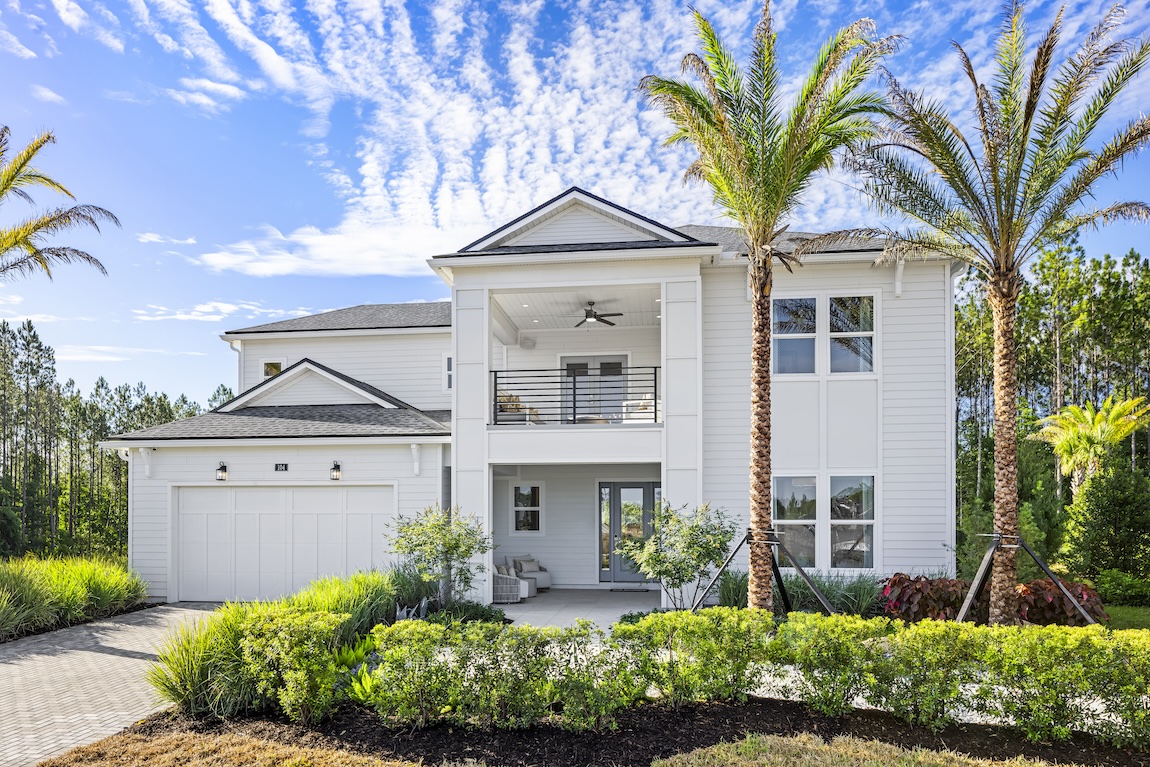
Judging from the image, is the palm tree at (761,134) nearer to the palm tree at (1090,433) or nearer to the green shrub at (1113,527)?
the green shrub at (1113,527)

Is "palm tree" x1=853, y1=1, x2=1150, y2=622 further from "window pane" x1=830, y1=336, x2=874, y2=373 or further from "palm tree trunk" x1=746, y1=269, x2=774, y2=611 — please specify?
"palm tree trunk" x1=746, y1=269, x2=774, y2=611

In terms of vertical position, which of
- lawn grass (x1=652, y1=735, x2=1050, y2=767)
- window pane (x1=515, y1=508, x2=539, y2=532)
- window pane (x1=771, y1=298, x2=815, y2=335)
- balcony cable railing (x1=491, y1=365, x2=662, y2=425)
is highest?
window pane (x1=771, y1=298, x2=815, y2=335)

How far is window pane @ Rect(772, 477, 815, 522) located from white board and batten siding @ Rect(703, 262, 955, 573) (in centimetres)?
16

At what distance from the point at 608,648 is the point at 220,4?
37.1ft

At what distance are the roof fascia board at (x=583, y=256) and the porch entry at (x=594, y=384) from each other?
3.07m

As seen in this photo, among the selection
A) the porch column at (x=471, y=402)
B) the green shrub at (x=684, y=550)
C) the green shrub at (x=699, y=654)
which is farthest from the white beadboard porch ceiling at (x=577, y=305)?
the green shrub at (x=699, y=654)

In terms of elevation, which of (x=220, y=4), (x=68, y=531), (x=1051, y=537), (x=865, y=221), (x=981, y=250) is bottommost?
(x=68, y=531)

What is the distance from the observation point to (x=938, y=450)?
12195 millimetres

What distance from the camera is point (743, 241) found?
12383 mm

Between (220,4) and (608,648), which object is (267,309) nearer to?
(220,4)

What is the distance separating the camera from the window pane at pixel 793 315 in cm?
1267

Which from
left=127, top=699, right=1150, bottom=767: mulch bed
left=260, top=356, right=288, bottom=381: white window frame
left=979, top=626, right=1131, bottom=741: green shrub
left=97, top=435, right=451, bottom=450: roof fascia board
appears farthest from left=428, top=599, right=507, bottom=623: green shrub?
left=260, top=356, right=288, bottom=381: white window frame

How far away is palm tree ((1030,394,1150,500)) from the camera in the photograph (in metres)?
18.6

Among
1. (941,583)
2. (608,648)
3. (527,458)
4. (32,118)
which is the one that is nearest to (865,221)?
(941,583)
